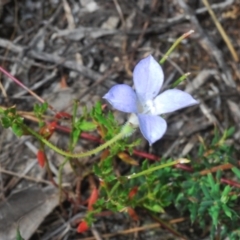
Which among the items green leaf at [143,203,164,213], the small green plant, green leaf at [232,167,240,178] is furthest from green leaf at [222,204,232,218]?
green leaf at [143,203,164,213]

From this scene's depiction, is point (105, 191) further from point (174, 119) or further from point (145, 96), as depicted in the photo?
point (174, 119)

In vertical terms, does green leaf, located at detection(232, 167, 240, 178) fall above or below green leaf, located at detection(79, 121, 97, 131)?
below

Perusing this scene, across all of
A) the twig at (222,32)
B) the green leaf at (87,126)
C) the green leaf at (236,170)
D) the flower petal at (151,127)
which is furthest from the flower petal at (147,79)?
the twig at (222,32)

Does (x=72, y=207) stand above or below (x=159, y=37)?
below

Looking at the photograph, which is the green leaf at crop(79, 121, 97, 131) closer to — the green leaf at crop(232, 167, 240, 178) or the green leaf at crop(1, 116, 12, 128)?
the green leaf at crop(1, 116, 12, 128)

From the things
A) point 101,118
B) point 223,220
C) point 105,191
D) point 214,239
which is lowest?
point 214,239

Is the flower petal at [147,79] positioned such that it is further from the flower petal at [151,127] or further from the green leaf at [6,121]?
the green leaf at [6,121]

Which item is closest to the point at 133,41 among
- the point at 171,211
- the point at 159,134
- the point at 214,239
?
the point at 171,211
